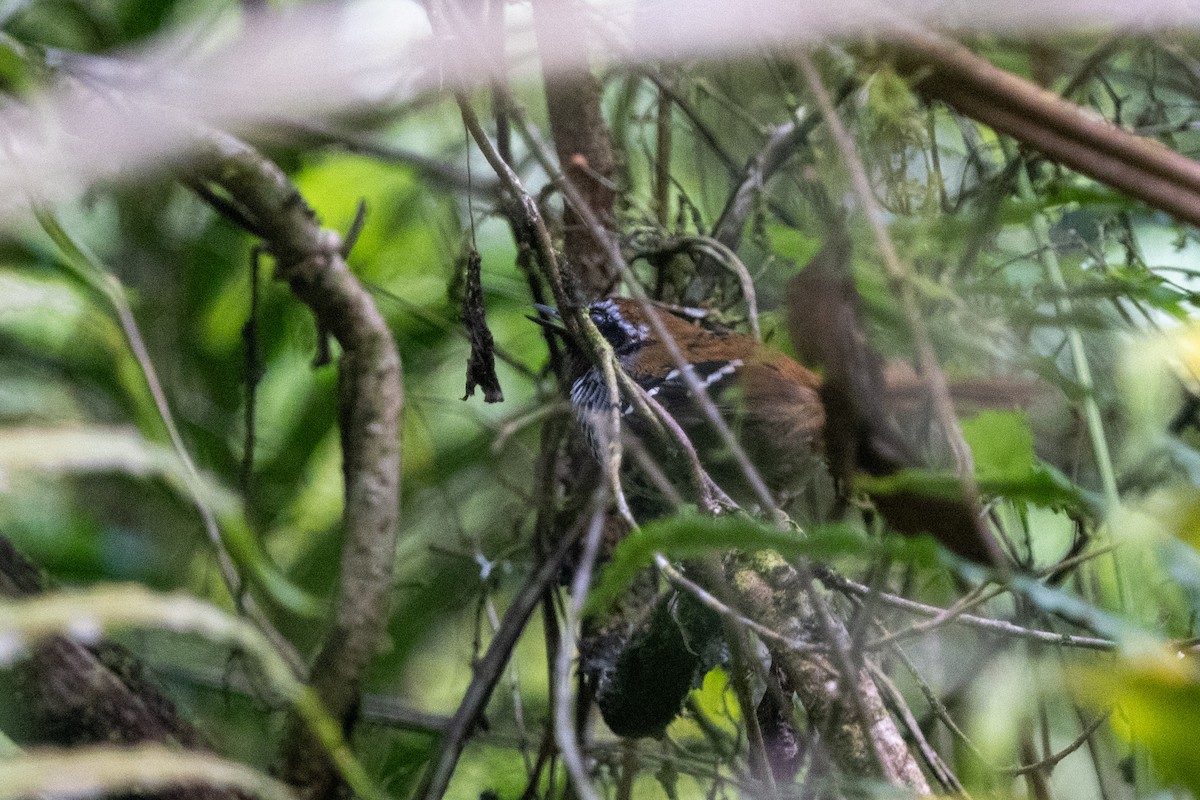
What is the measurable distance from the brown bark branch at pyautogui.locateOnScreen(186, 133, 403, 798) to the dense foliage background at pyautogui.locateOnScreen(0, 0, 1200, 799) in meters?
0.12

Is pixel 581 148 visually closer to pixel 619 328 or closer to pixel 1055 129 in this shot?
pixel 619 328

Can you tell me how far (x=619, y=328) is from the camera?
2.63 metres

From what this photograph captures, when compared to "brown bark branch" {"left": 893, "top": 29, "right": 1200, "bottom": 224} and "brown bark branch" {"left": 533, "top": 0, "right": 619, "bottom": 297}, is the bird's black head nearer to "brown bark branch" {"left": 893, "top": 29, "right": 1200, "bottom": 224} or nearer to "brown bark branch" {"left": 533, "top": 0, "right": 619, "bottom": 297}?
"brown bark branch" {"left": 533, "top": 0, "right": 619, "bottom": 297}

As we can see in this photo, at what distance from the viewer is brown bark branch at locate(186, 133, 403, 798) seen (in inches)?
75.3

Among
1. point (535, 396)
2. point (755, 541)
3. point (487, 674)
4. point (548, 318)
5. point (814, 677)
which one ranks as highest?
point (755, 541)

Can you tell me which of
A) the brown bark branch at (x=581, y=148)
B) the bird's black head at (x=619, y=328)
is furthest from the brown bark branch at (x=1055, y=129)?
the bird's black head at (x=619, y=328)

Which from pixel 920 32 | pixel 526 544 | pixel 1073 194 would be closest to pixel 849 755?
pixel 1073 194

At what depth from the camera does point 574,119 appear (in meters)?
2.23

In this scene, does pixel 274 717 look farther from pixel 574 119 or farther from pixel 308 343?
pixel 574 119

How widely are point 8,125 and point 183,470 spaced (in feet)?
4.08

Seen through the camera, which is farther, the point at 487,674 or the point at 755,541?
the point at 487,674

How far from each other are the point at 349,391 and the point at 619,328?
84cm

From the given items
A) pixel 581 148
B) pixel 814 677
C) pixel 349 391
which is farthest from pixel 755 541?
pixel 581 148

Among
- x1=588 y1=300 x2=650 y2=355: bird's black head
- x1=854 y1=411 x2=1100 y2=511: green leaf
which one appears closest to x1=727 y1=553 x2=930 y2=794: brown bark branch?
x1=854 y1=411 x2=1100 y2=511: green leaf
